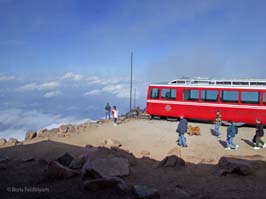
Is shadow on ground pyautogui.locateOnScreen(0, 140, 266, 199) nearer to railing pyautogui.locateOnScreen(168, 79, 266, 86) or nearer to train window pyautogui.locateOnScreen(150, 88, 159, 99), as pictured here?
railing pyautogui.locateOnScreen(168, 79, 266, 86)

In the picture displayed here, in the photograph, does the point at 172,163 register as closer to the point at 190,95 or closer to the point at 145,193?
the point at 145,193

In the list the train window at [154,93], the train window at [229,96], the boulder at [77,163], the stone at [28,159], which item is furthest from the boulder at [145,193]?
the train window at [154,93]

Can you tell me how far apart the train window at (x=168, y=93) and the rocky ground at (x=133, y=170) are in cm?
645

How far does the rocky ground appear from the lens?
8062mm

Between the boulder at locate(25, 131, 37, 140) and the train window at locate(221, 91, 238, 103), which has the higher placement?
the train window at locate(221, 91, 238, 103)

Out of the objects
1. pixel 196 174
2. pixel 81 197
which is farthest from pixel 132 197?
pixel 196 174

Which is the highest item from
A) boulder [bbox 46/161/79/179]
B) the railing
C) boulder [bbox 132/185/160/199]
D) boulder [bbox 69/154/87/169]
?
the railing

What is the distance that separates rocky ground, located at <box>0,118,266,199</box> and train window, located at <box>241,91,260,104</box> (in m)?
3.99

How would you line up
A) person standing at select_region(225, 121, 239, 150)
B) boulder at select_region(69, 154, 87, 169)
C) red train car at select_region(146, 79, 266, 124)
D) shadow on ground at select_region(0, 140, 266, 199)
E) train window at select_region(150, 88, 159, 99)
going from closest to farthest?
1. shadow on ground at select_region(0, 140, 266, 199)
2. boulder at select_region(69, 154, 87, 169)
3. person standing at select_region(225, 121, 239, 150)
4. red train car at select_region(146, 79, 266, 124)
5. train window at select_region(150, 88, 159, 99)

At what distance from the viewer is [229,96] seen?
22.6 metres

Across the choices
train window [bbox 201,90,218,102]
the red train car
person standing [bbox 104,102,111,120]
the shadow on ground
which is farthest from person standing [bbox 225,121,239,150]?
person standing [bbox 104,102,111,120]

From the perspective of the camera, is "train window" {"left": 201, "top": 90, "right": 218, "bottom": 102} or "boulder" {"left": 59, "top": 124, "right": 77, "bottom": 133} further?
"train window" {"left": 201, "top": 90, "right": 218, "bottom": 102}

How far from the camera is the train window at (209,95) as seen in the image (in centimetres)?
2312

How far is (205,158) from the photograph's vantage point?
1396 centimetres
